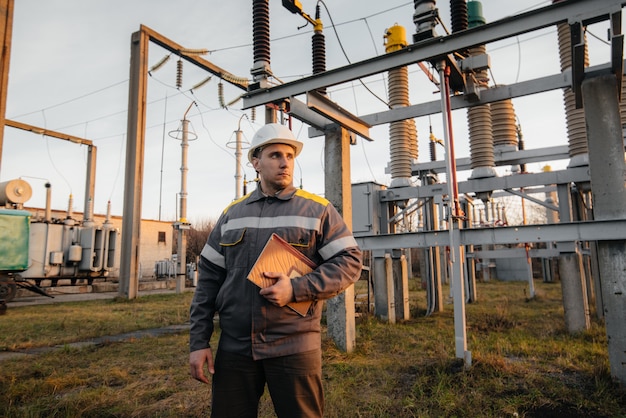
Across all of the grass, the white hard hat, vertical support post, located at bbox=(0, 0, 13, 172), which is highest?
vertical support post, located at bbox=(0, 0, 13, 172)

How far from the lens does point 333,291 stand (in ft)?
6.82

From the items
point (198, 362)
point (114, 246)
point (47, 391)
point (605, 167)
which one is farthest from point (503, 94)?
point (114, 246)

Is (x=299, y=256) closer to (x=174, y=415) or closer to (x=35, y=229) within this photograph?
(x=174, y=415)

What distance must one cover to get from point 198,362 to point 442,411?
235 centimetres

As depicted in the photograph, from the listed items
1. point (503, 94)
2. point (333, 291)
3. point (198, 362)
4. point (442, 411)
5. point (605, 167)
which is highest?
point (503, 94)

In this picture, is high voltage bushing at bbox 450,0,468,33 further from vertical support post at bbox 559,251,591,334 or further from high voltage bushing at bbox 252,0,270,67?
vertical support post at bbox 559,251,591,334

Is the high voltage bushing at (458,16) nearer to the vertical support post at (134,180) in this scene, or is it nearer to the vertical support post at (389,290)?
the vertical support post at (389,290)

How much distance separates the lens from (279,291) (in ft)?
6.31

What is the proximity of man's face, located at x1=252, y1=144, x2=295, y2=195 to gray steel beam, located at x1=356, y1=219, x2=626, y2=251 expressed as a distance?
10.3 feet

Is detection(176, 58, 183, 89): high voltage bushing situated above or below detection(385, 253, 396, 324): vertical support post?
above

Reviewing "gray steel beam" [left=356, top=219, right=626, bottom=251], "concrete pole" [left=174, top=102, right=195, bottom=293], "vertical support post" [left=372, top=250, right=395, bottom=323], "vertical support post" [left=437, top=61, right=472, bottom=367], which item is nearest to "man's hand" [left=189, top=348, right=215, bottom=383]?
"vertical support post" [left=437, top=61, right=472, bottom=367]

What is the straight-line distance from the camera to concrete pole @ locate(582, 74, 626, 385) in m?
4.04

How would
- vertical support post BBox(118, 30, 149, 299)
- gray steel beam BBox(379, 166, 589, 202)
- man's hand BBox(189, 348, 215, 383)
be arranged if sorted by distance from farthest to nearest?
vertical support post BBox(118, 30, 149, 299)
gray steel beam BBox(379, 166, 589, 202)
man's hand BBox(189, 348, 215, 383)

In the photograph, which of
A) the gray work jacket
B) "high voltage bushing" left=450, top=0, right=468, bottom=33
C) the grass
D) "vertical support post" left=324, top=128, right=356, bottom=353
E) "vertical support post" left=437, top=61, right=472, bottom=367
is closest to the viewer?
the gray work jacket
